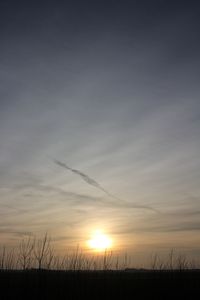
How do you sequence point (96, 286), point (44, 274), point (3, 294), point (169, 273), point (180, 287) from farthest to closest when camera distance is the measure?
1. point (169, 273)
2. point (180, 287)
3. point (96, 286)
4. point (44, 274)
5. point (3, 294)

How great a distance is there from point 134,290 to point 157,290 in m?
0.99

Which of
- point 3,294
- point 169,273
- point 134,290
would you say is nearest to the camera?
point 3,294

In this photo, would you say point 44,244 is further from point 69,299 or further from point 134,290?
point 134,290

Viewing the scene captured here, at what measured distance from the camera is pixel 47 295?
1353 centimetres

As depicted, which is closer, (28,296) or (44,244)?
(28,296)

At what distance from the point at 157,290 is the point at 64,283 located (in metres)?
4.36

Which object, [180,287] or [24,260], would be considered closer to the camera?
[24,260]

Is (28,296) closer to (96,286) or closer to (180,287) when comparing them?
(96,286)

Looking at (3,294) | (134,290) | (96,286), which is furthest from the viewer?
(134,290)

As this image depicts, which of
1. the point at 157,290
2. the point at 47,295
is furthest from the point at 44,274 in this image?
the point at 157,290

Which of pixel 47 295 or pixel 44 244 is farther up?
pixel 44 244

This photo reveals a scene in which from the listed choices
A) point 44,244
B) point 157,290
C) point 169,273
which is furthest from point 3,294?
point 169,273

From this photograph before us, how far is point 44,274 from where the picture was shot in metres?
14.1

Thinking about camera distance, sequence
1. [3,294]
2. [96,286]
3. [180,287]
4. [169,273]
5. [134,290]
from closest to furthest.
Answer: [3,294] < [96,286] < [134,290] < [180,287] < [169,273]
